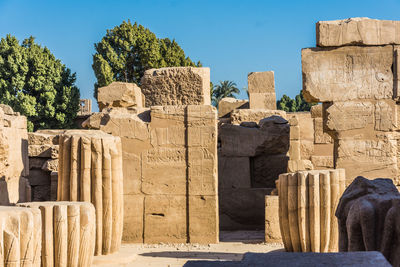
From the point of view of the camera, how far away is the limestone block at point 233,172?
379 inches

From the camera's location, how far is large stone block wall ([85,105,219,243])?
7.60 metres

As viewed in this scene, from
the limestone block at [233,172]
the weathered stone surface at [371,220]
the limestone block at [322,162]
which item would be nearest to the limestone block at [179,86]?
the limestone block at [233,172]

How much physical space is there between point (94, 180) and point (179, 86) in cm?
264

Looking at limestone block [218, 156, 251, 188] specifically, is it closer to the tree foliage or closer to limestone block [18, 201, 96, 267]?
limestone block [18, 201, 96, 267]

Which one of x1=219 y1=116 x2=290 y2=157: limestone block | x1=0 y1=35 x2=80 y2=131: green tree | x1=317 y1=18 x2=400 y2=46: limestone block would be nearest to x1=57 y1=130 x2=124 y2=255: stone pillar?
x1=317 y1=18 x2=400 y2=46: limestone block

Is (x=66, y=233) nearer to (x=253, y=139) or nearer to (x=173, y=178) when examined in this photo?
(x=173, y=178)

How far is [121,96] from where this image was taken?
9.12m

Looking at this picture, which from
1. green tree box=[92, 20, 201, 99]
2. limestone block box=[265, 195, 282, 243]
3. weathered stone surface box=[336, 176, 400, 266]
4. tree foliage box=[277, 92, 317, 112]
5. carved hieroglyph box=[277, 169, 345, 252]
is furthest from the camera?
tree foliage box=[277, 92, 317, 112]

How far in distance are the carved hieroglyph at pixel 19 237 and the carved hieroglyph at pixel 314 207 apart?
3.08m

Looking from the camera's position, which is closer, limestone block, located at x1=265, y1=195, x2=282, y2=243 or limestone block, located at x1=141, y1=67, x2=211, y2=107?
limestone block, located at x1=265, y1=195, x2=282, y2=243

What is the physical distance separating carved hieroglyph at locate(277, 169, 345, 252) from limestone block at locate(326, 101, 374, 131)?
1644mm

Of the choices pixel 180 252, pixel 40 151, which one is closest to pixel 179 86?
pixel 180 252

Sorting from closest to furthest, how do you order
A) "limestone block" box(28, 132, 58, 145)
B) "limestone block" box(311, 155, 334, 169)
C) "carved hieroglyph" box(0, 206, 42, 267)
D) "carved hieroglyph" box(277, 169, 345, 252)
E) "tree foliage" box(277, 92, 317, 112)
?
"carved hieroglyph" box(0, 206, 42, 267)
"carved hieroglyph" box(277, 169, 345, 252)
"limestone block" box(28, 132, 58, 145)
"limestone block" box(311, 155, 334, 169)
"tree foliage" box(277, 92, 317, 112)

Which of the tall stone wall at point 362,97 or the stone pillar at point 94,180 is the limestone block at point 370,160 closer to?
the tall stone wall at point 362,97
